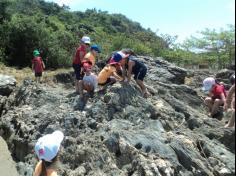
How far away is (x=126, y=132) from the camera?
10320mm

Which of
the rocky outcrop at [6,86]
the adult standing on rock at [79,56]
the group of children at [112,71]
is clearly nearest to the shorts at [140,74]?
the group of children at [112,71]

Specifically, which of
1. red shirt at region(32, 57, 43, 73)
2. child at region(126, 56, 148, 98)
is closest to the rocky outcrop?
red shirt at region(32, 57, 43, 73)

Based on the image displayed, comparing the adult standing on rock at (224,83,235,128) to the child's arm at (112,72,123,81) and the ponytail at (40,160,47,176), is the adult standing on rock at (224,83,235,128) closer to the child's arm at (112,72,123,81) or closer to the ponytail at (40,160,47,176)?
the ponytail at (40,160,47,176)

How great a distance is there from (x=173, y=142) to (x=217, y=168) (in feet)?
3.25

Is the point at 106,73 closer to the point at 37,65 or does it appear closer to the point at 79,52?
the point at 79,52

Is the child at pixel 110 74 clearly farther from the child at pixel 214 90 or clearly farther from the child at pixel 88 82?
the child at pixel 214 90

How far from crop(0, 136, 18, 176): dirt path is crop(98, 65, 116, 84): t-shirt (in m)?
2.83

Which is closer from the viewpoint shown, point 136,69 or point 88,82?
point 136,69

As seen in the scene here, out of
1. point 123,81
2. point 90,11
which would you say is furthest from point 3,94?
point 90,11

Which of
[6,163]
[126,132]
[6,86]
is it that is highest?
[126,132]

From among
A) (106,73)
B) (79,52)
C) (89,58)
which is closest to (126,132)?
(106,73)

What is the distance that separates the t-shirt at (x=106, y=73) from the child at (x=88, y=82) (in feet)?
0.40

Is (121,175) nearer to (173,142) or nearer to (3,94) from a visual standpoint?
(173,142)

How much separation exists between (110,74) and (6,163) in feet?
11.7
